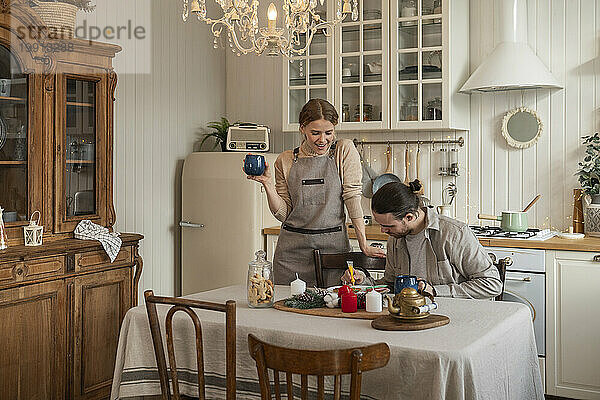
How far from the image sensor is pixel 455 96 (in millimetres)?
4418

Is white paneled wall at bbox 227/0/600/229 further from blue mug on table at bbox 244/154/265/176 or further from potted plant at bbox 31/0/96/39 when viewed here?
potted plant at bbox 31/0/96/39

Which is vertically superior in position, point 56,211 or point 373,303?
point 56,211

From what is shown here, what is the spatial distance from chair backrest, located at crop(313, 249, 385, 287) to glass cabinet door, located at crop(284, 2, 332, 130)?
5.74 feet

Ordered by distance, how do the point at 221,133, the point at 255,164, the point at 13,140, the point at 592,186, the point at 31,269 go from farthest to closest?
the point at 221,133 → the point at 592,186 → the point at 13,140 → the point at 31,269 → the point at 255,164

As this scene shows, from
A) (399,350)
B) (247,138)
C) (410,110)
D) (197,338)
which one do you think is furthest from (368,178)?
(399,350)

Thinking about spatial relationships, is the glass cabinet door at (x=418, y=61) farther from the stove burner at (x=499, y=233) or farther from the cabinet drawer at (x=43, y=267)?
the cabinet drawer at (x=43, y=267)

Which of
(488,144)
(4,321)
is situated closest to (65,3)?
(4,321)

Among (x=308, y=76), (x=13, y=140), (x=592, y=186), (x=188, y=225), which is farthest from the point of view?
(x=188, y=225)

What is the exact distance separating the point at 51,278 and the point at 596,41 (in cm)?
334

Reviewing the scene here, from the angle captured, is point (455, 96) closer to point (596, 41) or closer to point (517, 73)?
point (517, 73)

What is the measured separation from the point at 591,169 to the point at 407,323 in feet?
7.88

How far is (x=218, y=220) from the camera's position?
4.84 metres

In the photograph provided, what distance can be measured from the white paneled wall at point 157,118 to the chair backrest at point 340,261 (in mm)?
1793

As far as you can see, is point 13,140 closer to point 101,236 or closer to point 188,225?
point 101,236
